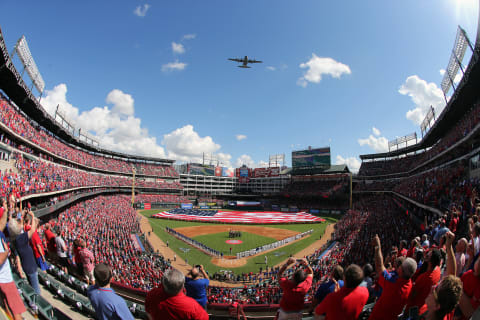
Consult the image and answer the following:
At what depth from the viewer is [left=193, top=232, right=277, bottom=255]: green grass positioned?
27828mm

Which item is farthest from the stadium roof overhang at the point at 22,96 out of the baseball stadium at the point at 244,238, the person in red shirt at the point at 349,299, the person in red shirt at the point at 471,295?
the person in red shirt at the point at 471,295

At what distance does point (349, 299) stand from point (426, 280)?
1.77 metres

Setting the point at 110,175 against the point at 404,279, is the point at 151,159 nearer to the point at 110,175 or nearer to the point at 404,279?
the point at 110,175

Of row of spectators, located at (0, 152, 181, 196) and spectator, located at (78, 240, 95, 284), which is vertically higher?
row of spectators, located at (0, 152, 181, 196)

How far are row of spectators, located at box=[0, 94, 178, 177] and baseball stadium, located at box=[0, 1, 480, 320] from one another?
13.8 inches

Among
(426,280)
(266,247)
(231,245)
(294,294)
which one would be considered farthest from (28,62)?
(426,280)

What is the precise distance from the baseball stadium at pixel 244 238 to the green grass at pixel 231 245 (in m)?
0.25

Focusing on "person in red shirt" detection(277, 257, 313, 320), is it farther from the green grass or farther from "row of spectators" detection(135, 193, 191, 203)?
"row of spectators" detection(135, 193, 191, 203)

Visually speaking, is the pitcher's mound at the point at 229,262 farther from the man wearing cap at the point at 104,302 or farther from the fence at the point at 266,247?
the man wearing cap at the point at 104,302

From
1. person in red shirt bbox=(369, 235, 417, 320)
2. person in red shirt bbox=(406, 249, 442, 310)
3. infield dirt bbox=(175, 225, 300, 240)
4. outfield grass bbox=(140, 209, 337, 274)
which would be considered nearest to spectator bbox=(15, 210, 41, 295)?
person in red shirt bbox=(369, 235, 417, 320)

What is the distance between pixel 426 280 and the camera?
3.69 metres

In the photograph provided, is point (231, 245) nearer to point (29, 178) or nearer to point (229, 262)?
point (229, 262)

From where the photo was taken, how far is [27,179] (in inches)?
814

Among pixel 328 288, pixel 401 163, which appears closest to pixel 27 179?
pixel 328 288
